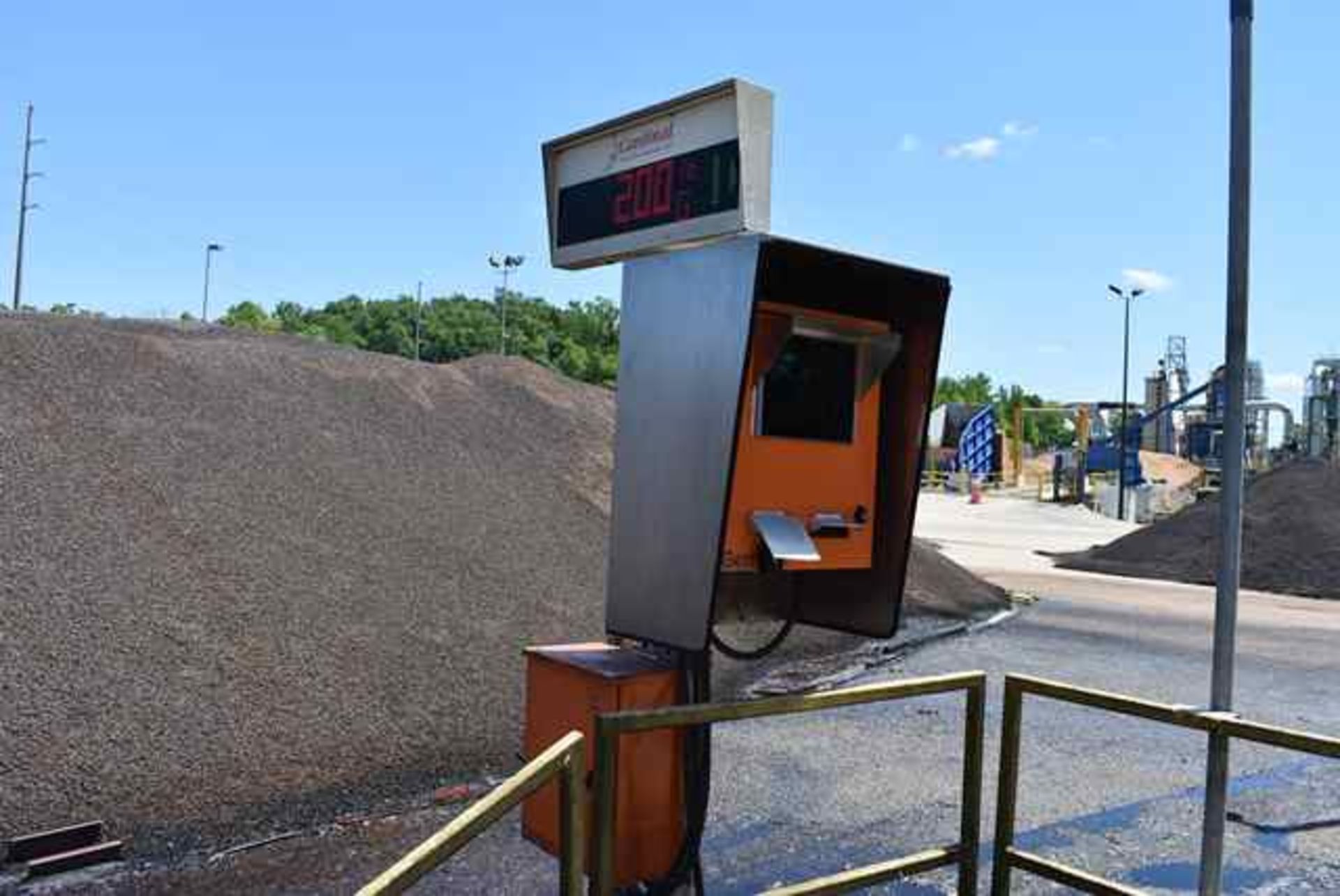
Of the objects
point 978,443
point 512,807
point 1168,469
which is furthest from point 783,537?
point 1168,469

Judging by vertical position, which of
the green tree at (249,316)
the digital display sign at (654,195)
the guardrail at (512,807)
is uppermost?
the green tree at (249,316)

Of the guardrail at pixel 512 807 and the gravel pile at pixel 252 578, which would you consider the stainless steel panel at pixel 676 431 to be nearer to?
the guardrail at pixel 512 807

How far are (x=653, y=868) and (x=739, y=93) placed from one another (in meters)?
2.49

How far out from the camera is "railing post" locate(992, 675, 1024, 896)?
154 inches

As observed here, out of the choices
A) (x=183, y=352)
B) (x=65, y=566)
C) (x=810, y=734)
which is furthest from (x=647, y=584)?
(x=183, y=352)

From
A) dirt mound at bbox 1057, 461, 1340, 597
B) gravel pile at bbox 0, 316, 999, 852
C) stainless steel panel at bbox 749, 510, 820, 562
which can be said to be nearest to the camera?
stainless steel panel at bbox 749, 510, 820, 562

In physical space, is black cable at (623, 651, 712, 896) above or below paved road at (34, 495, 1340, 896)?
above

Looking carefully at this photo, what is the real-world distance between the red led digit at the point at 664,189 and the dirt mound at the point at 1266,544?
16.8m

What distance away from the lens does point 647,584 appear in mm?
3615

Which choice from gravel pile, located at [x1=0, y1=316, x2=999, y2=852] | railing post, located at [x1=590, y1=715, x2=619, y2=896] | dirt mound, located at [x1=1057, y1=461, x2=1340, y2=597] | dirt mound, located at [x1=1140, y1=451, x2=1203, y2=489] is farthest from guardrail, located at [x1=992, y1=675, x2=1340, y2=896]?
dirt mound, located at [x1=1140, y1=451, x2=1203, y2=489]

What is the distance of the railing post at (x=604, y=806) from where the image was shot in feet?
9.16

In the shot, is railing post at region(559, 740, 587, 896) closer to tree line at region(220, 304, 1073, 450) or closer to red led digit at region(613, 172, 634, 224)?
red led digit at region(613, 172, 634, 224)

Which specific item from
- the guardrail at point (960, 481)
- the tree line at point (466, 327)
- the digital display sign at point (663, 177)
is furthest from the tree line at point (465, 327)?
the digital display sign at point (663, 177)

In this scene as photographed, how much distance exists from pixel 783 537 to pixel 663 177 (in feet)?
4.20
